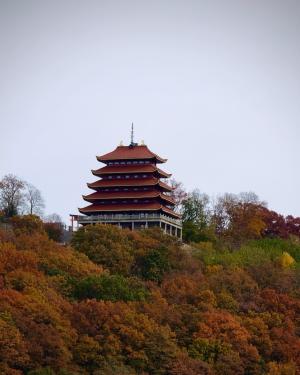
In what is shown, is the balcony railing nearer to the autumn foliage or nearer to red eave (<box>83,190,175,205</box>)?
red eave (<box>83,190,175,205</box>)

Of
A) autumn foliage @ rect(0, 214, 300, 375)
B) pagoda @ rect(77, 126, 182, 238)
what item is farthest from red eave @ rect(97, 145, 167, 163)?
autumn foliage @ rect(0, 214, 300, 375)

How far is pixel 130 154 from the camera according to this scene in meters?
91.4

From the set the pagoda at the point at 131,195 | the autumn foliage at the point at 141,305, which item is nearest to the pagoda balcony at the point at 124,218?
the pagoda at the point at 131,195

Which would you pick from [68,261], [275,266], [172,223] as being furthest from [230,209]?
[68,261]

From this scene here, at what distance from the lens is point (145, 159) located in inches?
3580

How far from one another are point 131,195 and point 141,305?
20.6 m

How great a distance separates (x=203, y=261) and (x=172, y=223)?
8.85m

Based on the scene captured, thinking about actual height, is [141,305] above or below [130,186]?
below

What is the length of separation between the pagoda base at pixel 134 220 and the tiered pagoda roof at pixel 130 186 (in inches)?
14.6

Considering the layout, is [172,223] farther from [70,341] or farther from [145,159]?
[70,341]

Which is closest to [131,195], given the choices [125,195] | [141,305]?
[125,195]

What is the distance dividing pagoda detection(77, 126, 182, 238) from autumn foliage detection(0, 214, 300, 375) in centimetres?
499

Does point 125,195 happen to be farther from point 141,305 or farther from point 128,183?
point 141,305

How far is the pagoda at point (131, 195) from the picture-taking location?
88.6 m
